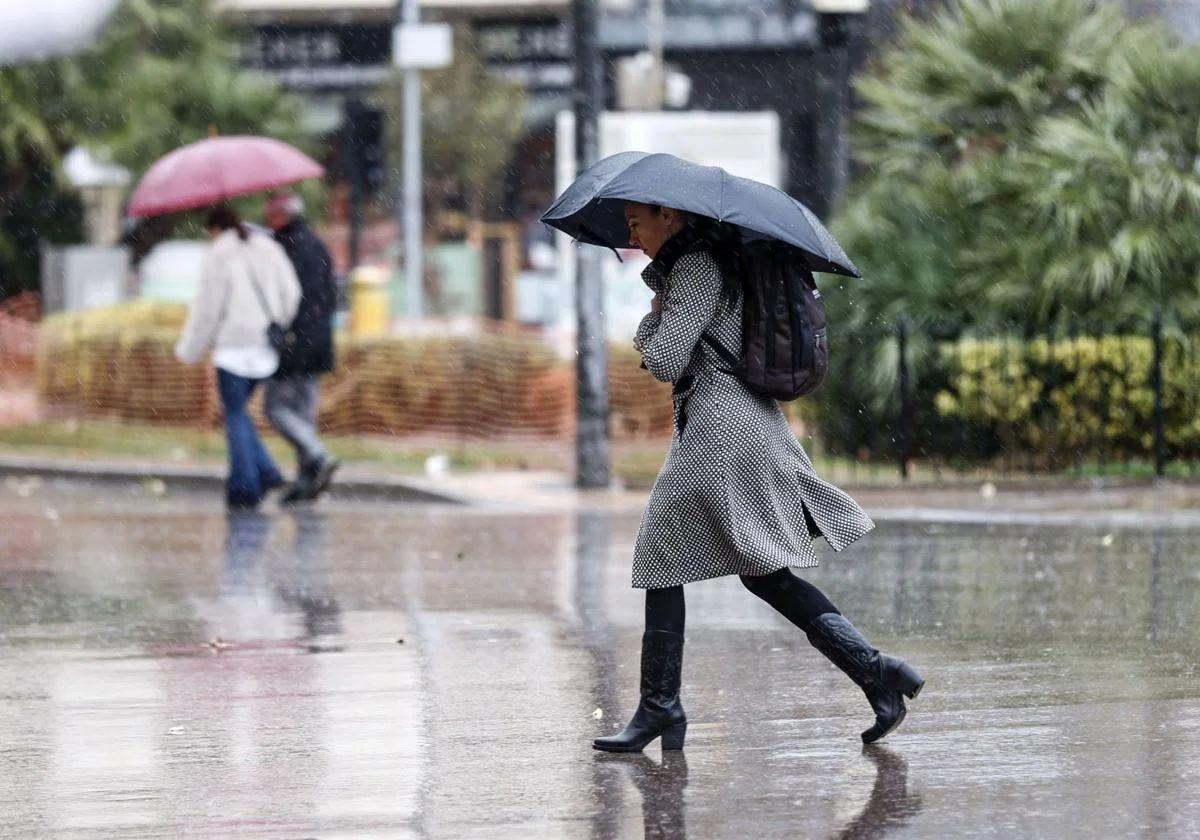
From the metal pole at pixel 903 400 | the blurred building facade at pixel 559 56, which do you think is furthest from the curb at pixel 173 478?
the blurred building facade at pixel 559 56

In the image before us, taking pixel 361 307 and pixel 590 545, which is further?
pixel 361 307

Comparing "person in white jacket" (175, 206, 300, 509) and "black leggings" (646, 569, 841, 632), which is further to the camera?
"person in white jacket" (175, 206, 300, 509)

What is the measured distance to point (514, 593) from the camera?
10.5 meters

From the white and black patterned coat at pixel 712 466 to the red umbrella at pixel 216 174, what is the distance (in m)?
8.53

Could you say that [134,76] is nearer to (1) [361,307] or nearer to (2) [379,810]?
(1) [361,307]

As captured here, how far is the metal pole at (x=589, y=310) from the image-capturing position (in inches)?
629

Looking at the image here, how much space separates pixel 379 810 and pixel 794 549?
136 centimetres

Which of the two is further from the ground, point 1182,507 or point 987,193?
point 987,193

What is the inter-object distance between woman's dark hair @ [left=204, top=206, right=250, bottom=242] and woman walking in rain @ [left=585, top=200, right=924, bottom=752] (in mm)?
8248

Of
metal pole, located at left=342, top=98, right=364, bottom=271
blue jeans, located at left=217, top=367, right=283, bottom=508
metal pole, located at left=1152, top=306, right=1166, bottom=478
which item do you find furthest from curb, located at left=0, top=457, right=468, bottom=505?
metal pole, located at left=342, top=98, right=364, bottom=271

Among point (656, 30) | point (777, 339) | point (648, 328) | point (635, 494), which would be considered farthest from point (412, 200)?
point (777, 339)

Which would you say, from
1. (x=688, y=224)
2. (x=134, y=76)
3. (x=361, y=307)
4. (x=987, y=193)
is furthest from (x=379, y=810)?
(x=134, y=76)

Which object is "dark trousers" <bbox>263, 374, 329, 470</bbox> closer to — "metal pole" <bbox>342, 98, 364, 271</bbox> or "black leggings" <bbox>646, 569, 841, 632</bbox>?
"black leggings" <bbox>646, 569, 841, 632</bbox>

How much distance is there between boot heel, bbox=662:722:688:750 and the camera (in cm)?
665
